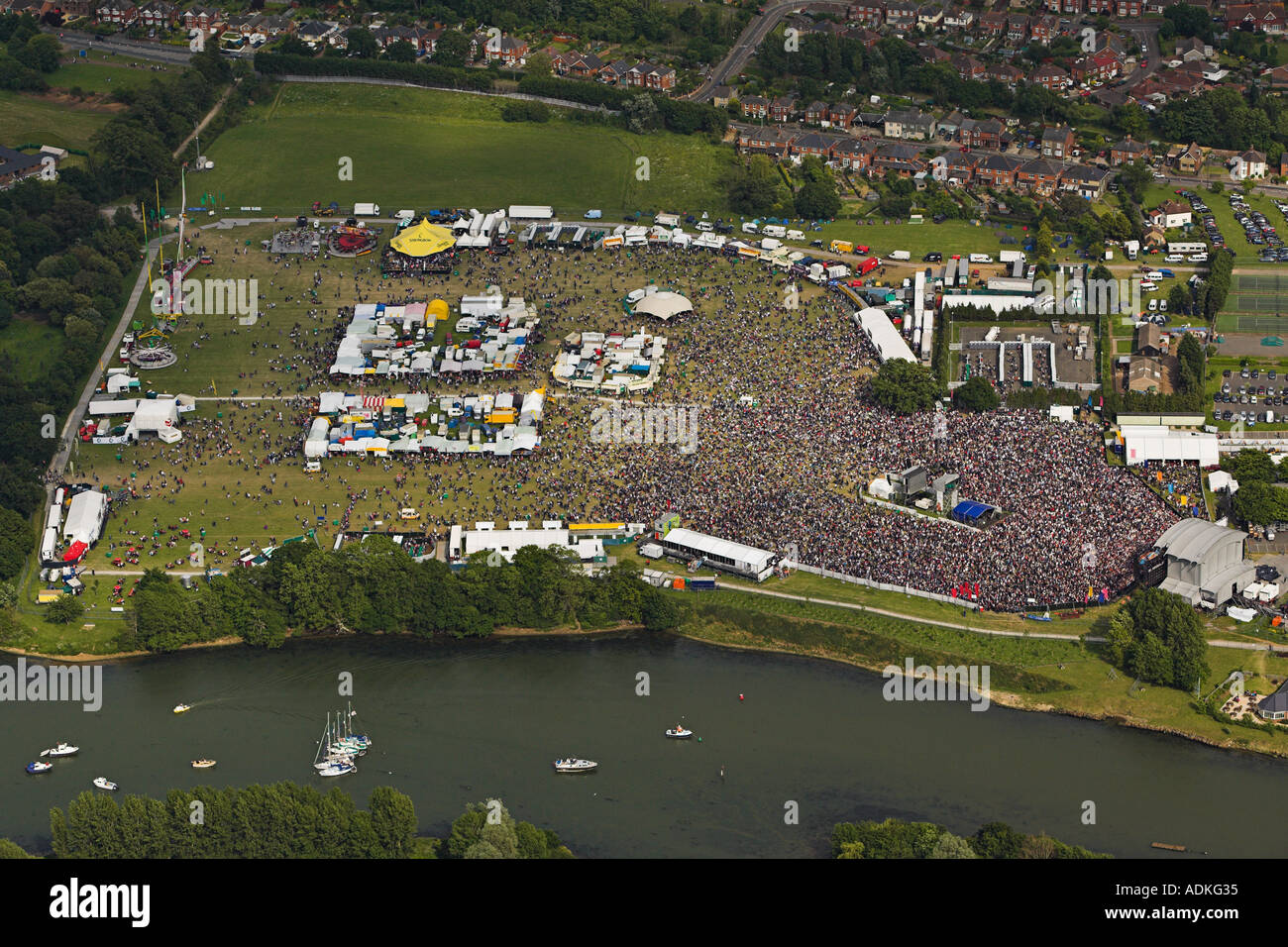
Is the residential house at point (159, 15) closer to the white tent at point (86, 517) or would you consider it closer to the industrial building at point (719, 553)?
the white tent at point (86, 517)

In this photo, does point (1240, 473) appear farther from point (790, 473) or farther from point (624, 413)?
point (624, 413)

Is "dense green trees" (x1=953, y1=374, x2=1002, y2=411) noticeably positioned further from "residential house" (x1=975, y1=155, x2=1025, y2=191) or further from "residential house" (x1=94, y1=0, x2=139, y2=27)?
"residential house" (x1=94, y1=0, x2=139, y2=27)

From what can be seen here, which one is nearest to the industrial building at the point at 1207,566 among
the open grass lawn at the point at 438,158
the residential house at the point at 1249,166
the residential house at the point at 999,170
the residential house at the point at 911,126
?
the residential house at the point at 999,170

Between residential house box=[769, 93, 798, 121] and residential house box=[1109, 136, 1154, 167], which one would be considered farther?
residential house box=[769, 93, 798, 121]

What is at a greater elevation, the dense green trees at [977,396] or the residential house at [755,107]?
the residential house at [755,107]

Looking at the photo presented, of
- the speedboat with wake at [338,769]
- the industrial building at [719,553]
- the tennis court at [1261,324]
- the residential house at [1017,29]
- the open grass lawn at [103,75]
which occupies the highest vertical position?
the residential house at [1017,29]

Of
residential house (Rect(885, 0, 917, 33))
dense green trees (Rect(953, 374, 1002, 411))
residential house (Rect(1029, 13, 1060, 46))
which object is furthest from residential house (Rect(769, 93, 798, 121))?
dense green trees (Rect(953, 374, 1002, 411))

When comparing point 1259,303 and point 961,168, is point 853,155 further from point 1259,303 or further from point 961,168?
point 1259,303
